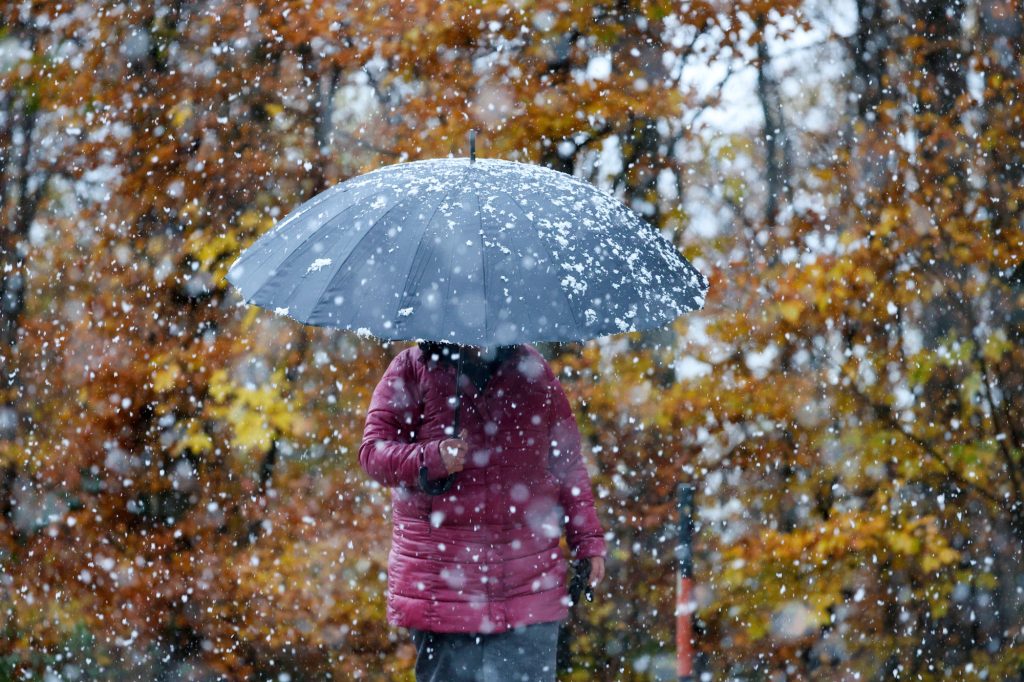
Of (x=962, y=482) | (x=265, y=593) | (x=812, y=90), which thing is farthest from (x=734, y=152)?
(x=265, y=593)

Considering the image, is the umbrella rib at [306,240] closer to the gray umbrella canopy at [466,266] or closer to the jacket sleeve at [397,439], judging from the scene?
the gray umbrella canopy at [466,266]

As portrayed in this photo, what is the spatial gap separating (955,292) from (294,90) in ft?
12.1

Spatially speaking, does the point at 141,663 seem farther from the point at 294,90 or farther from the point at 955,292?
the point at 955,292

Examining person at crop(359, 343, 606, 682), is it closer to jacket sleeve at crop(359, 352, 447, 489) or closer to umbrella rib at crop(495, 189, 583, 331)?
jacket sleeve at crop(359, 352, 447, 489)

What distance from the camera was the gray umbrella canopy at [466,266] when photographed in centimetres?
238

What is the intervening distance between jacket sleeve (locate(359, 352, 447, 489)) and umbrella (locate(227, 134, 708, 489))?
0.56 meters

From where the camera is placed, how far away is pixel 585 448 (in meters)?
5.01

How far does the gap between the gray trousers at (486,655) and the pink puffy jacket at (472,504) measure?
8cm

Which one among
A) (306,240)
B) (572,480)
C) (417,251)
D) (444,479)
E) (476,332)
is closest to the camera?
(476,332)

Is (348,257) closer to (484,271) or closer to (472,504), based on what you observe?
(484,271)

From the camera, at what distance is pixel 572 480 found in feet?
10.4

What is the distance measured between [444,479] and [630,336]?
2257 millimetres

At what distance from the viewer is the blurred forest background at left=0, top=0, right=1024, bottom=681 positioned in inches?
190

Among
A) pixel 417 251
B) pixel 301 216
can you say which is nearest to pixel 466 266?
pixel 417 251
